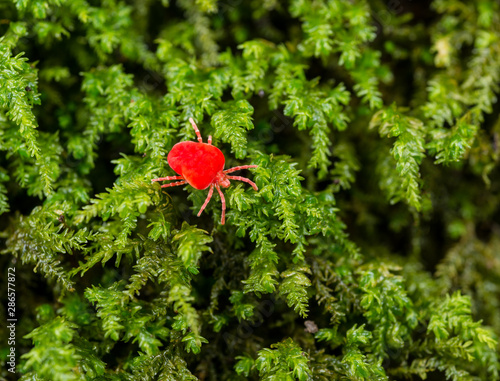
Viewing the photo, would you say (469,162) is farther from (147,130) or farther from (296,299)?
(147,130)

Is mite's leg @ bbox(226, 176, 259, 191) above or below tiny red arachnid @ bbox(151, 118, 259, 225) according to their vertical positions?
below

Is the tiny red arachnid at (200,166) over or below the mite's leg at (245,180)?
over

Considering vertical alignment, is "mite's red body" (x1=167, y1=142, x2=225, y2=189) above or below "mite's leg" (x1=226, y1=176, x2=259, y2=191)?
above

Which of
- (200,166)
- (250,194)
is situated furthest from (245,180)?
(200,166)

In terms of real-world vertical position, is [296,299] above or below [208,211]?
below

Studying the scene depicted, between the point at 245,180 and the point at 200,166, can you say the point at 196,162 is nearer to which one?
the point at 200,166

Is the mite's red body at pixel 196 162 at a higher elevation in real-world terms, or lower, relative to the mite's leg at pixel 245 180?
higher

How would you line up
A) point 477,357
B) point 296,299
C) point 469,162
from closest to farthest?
A: point 296,299 < point 477,357 < point 469,162

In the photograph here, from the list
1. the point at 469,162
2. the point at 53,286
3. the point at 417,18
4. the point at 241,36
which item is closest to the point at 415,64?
the point at 417,18
